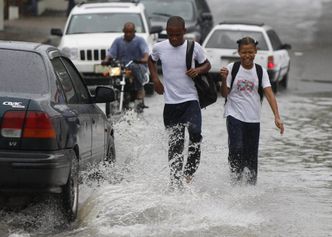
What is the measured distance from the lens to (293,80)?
2714 cm

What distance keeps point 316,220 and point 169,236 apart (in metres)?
1.62

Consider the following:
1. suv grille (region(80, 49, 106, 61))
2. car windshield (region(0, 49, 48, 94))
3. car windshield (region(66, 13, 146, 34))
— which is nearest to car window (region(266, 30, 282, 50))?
car windshield (region(66, 13, 146, 34))

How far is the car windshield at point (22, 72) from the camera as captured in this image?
28.6ft

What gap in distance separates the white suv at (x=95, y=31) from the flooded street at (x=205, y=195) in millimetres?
4158

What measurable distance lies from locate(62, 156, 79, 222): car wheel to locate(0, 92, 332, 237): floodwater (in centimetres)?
12

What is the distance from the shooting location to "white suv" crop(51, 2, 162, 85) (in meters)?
21.8

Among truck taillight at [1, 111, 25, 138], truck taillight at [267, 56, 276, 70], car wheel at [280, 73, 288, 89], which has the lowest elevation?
car wheel at [280, 73, 288, 89]

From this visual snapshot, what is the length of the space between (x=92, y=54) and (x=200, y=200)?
40.1 ft

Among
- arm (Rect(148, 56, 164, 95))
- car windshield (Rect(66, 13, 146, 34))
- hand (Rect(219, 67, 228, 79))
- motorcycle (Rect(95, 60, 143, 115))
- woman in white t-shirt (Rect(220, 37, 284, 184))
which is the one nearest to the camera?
hand (Rect(219, 67, 228, 79))

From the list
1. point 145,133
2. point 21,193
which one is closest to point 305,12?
point 145,133

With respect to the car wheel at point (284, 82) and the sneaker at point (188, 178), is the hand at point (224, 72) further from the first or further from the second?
the car wheel at point (284, 82)

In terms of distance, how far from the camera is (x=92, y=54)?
21.9 metres

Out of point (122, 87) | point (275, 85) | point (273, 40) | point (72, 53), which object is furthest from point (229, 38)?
point (122, 87)

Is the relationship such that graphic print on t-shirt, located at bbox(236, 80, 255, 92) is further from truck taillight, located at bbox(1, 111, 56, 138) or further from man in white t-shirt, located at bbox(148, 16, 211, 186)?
truck taillight, located at bbox(1, 111, 56, 138)
